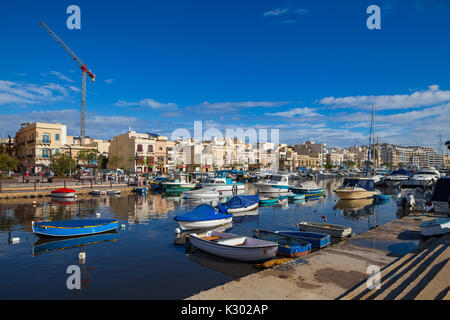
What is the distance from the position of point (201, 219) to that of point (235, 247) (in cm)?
690

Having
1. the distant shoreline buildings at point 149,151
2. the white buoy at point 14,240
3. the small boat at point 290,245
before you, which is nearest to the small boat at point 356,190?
the distant shoreline buildings at point 149,151

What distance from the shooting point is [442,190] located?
23438 mm

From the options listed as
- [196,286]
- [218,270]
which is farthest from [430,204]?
[196,286]

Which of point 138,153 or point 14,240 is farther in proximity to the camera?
point 138,153

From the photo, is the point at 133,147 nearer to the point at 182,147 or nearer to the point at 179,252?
the point at 182,147

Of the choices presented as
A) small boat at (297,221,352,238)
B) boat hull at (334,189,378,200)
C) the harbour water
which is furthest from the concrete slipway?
boat hull at (334,189,378,200)

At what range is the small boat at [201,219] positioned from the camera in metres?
20.5

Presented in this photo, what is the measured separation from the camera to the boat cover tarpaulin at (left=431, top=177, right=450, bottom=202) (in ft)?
75.4

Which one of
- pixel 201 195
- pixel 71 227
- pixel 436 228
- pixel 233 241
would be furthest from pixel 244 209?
pixel 436 228

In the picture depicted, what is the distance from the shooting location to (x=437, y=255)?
11.0 m

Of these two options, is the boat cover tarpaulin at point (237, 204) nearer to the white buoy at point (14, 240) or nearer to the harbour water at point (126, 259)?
the harbour water at point (126, 259)

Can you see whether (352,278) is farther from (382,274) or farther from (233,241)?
(233,241)

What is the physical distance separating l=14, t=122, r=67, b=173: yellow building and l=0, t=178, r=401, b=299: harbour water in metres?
40.8
